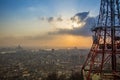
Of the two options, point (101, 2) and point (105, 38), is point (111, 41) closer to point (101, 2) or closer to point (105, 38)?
point (105, 38)

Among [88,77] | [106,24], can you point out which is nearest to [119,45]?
[106,24]

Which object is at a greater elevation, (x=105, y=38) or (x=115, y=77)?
(x=105, y=38)

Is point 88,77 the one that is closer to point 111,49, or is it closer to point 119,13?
point 111,49

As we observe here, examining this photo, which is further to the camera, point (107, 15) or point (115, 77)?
point (107, 15)

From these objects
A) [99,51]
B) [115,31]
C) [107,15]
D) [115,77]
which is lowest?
[115,77]

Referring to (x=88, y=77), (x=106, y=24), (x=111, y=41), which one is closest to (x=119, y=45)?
(x=111, y=41)

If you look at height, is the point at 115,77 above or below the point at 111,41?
below

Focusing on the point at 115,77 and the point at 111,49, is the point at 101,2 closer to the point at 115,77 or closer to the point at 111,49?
the point at 111,49

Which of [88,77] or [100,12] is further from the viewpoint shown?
[100,12]

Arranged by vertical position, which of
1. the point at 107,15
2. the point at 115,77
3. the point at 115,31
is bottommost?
the point at 115,77
